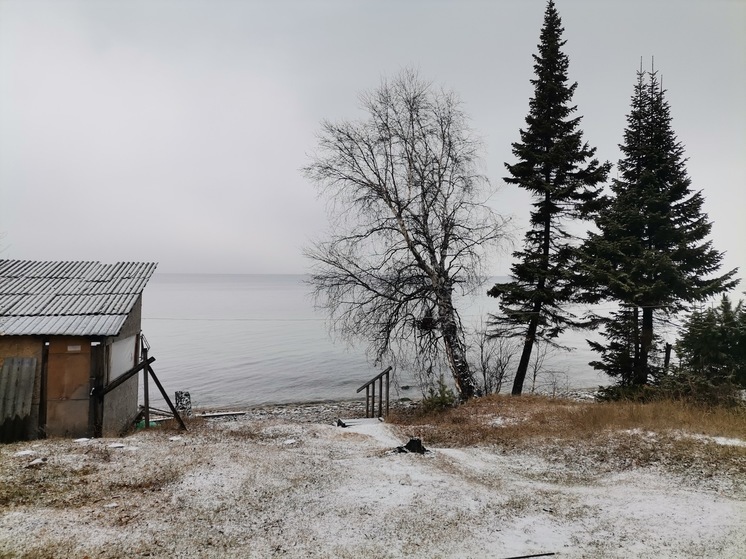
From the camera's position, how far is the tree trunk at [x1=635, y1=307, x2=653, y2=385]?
1426cm

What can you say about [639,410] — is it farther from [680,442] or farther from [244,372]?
[244,372]

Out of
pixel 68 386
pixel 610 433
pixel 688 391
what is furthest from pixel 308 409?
pixel 688 391

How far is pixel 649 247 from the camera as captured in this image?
48.8 feet

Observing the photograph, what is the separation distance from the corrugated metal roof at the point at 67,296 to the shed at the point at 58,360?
21mm

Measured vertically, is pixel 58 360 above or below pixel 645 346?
below

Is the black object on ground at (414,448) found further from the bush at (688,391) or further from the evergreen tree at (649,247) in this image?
the evergreen tree at (649,247)

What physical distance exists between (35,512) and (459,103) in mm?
16166

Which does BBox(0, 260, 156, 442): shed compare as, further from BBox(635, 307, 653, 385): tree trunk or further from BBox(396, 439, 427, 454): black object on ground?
BBox(635, 307, 653, 385): tree trunk

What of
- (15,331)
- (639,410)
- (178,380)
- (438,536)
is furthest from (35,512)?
(178,380)

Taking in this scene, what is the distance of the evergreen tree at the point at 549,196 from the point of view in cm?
1592

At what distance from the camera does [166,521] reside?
5.00 meters

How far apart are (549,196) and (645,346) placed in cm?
644

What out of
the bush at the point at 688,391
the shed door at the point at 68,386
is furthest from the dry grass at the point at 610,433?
the shed door at the point at 68,386

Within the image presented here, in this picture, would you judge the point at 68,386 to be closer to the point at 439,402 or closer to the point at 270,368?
the point at 439,402
